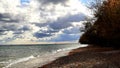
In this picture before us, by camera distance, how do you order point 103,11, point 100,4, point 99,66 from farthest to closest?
point 100,4
point 103,11
point 99,66

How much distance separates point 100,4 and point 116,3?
16686 mm

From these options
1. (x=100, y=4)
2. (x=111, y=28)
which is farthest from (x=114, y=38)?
(x=100, y=4)

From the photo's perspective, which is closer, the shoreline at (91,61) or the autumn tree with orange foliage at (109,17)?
the shoreline at (91,61)

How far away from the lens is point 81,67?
31.3m

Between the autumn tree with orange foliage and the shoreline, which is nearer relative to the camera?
the shoreline

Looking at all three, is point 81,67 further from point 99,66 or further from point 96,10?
point 96,10

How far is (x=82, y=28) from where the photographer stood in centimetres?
12325

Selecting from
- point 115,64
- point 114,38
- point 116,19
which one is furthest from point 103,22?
point 115,64

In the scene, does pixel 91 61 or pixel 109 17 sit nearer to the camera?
pixel 91 61

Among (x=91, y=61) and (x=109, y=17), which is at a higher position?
(x=109, y=17)

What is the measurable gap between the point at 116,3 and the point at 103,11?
11719mm

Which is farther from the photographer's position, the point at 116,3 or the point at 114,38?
the point at 114,38

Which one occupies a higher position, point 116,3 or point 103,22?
point 116,3

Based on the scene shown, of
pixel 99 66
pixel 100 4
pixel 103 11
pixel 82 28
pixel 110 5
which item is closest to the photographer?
pixel 99 66
